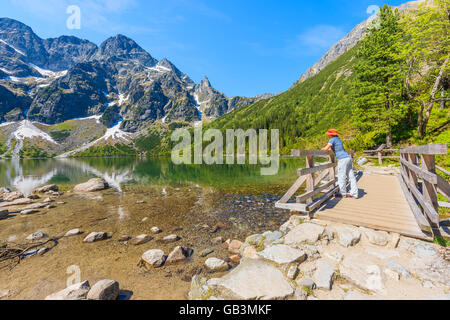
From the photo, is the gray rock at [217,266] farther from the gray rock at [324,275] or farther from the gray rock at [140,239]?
the gray rock at [140,239]

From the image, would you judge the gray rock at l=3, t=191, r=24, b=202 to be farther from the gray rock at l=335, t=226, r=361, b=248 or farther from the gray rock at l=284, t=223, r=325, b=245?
the gray rock at l=335, t=226, r=361, b=248

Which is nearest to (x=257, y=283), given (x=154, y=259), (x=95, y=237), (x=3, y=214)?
(x=154, y=259)

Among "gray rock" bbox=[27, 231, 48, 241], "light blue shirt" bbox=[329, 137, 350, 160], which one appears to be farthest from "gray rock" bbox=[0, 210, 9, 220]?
"light blue shirt" bbox=[329, 137, 350, 160]

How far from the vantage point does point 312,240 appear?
19.9 ft

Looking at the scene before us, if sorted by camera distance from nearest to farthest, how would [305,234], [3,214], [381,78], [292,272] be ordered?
[292,272] → [305,234] → [3,214] → [381,78]

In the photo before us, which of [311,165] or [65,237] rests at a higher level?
[311,165]

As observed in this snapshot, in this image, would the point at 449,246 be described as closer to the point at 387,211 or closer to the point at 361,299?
the point at 387,211

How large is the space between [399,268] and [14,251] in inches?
588

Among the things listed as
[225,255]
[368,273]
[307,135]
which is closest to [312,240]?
[368,273]

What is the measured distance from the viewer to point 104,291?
212 inches

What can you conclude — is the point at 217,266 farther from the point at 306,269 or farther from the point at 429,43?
the point at 429,43

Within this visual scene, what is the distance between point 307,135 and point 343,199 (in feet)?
398
